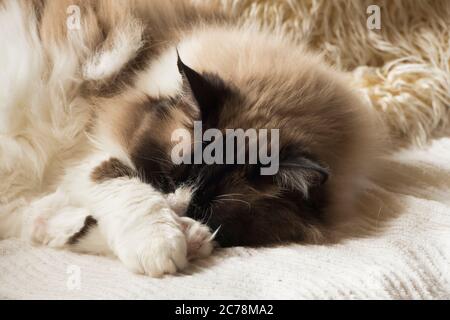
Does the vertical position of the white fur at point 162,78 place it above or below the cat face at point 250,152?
above

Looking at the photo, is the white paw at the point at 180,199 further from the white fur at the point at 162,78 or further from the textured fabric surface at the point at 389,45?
the textured fabric surface at the point at 389,45

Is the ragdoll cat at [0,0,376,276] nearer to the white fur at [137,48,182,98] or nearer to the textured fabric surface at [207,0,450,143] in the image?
the white fur at [137,48,182,98]

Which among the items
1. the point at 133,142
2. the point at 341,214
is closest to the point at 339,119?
the point at 341,214

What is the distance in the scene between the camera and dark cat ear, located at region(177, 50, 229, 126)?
1.14 m

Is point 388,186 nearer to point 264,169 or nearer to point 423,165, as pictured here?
point 423,165

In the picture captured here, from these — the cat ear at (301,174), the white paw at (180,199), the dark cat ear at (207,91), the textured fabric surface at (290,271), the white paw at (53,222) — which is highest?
the dark cat ear at (207,91)

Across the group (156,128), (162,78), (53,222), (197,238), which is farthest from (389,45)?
(53,222)

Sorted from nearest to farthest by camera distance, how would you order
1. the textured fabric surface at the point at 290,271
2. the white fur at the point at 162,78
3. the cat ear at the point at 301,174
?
the textured fabric surface at the point at 290,271 → the cat ear at the point at 301,174 → the white fur at the point at 162,78

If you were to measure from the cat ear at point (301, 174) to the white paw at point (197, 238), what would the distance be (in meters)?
0.18

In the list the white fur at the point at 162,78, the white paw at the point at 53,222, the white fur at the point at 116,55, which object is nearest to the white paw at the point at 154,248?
the white paw at the point at 53,222

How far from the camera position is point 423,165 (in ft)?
5.52

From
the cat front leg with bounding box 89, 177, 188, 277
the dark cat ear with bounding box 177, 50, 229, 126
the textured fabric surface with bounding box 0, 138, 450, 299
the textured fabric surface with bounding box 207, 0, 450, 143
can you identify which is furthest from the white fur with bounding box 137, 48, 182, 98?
the textured fabric surface with bounding box 207, 0, 450, 143

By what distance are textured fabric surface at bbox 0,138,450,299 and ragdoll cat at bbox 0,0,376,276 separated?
A: 0.15 ft

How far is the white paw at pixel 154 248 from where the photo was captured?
1067mm
